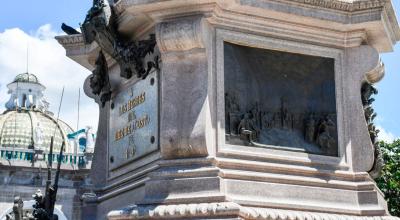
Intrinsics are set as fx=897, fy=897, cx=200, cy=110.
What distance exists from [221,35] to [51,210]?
3.02 meters

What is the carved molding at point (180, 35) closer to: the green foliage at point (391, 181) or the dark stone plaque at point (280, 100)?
the dark stone plaque at point (280, 100)

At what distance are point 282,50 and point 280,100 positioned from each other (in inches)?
21.1

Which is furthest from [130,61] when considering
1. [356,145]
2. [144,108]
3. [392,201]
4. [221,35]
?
[392,201]

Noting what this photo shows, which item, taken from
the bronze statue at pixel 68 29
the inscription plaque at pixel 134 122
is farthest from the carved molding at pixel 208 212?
the bronze statue at pixel 68 29

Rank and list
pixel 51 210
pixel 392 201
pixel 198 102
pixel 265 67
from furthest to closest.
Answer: pixel 392 201
pixel 51 210
pixel 265 67
pixel 198 102

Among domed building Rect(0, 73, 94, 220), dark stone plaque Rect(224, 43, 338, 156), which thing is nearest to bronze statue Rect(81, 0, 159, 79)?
dark stone plaque Rect(224, 43, 338, 156)

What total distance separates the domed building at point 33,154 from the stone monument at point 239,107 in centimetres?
2380

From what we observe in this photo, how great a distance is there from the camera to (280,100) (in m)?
9.48

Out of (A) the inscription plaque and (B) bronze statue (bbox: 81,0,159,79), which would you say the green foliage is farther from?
(B) bronze statue (bbox: 81,0,159,79)

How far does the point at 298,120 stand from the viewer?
9.53 metres

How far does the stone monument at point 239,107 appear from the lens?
8711 millimetres

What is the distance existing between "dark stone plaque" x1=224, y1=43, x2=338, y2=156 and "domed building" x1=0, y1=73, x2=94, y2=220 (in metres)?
24.3

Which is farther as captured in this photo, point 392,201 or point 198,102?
point 392,201

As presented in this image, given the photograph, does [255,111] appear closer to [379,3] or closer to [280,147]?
Result: [280,147]
